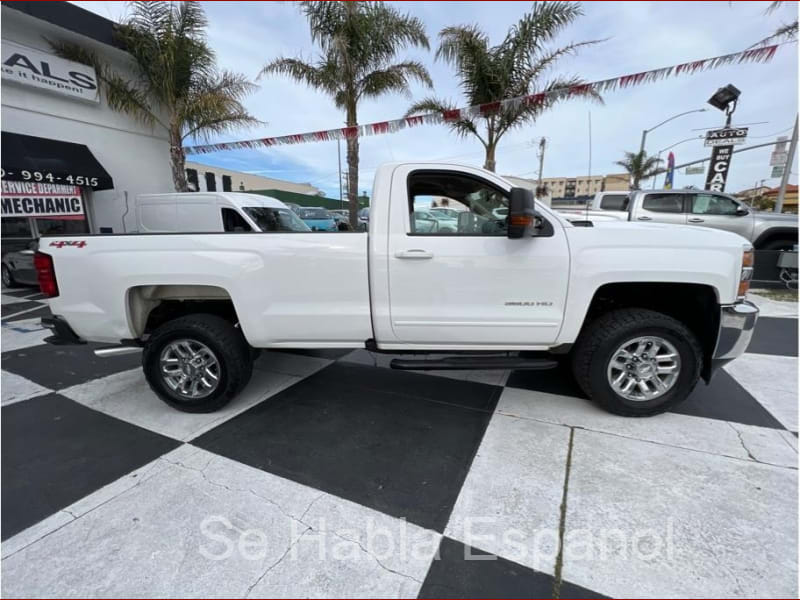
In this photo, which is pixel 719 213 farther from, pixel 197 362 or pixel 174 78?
pixel 174 78

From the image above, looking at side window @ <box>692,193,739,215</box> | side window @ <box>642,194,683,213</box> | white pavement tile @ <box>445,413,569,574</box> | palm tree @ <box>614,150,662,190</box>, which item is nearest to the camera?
white pavement tile @ <box>445,413,569,574</box>

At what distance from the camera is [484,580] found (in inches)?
67.7

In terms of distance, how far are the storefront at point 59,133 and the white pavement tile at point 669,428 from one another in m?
11.0

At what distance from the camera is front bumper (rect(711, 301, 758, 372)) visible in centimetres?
281

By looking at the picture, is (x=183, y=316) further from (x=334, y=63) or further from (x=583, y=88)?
(x=334, y=63)

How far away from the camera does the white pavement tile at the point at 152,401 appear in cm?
308

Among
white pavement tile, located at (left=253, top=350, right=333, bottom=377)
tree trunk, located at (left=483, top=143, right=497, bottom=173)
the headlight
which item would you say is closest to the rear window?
tree trunk, located at (left=483, top=143, right=497, bottom=173)

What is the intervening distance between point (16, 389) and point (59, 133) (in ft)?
30.5

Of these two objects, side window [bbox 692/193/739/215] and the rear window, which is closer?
side window [bbox 692/193/739/215]

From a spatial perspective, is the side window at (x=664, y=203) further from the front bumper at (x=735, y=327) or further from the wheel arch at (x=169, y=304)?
the wheel arch at (x=169, y=304)

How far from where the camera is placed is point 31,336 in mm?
5406

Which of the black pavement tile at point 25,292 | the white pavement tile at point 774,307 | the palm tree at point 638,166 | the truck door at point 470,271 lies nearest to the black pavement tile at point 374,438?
the truck door at point 470,271

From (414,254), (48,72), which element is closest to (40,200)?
(48,72)

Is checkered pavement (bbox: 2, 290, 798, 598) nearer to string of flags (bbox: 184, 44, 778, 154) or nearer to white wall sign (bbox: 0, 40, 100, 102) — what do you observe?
string of flags (bbox: 184, 44, 778, 154)
